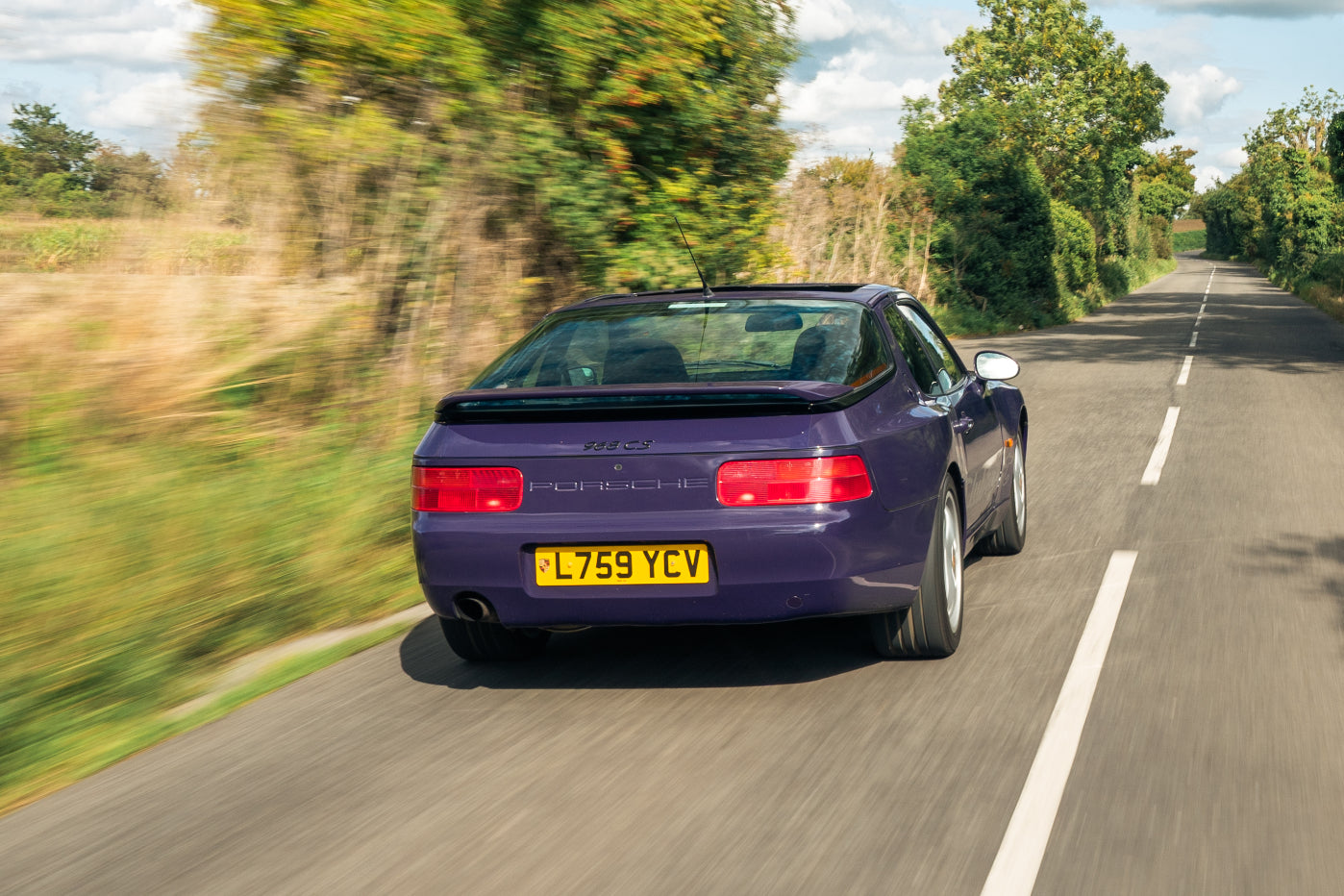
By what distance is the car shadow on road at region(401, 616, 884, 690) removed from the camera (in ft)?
16.2

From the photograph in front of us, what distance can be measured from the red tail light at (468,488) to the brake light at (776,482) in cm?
75

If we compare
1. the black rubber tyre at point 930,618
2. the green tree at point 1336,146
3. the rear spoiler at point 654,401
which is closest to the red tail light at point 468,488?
the rear spoiler at point 654,401

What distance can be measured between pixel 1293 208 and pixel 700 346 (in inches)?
2877

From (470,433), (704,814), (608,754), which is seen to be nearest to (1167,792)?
(704,814)

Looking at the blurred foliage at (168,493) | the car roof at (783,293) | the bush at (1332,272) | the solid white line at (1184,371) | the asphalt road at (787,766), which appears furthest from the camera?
the bush at (1332,272)

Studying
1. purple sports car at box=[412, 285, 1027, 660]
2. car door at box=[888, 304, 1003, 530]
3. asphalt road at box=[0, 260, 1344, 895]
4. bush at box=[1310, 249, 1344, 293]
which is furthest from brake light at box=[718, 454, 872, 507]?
bush at box=[1310, 249, 1344, 293]

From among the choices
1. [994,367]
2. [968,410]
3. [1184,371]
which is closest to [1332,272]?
[1184,371]

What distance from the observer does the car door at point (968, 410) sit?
5.61 metres

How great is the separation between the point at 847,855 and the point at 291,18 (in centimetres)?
815

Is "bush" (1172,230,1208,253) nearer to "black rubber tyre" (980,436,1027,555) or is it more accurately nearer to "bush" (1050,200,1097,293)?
"bush" (1050,200,1097,293)

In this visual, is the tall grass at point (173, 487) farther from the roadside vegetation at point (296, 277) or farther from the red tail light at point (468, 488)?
the red tail light at point (468, 488)

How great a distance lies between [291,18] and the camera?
9453 millimetres

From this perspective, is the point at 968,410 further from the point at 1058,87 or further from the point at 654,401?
the point at 1058,87

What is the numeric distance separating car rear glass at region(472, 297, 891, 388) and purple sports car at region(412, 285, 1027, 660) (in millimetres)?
12
